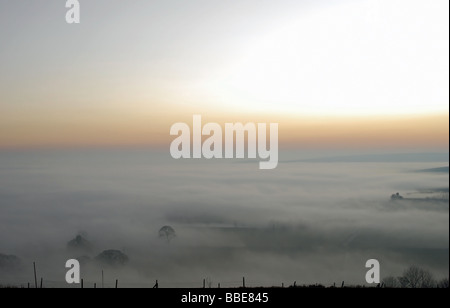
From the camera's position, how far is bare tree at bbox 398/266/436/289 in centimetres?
13262

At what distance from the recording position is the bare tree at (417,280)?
13262 cm

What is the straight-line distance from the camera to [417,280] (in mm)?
149500
